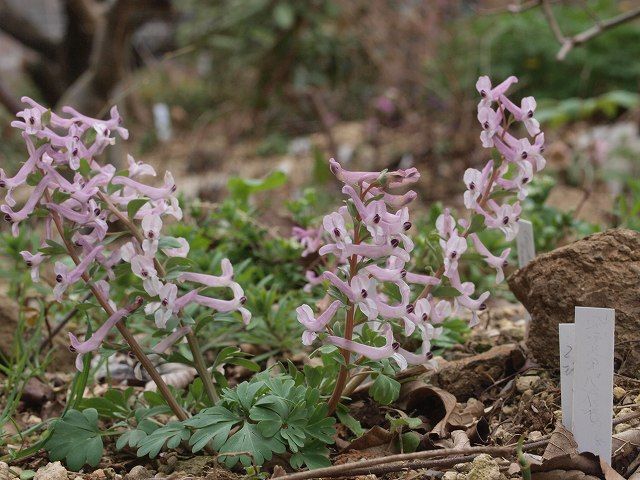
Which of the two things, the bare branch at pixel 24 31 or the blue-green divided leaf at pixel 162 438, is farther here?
the bare branch at pixel 24 31

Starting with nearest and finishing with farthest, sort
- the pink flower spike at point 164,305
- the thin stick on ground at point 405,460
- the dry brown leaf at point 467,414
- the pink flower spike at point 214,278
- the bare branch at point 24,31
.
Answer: the thin stick on ground at point 405,460
the pink flower spike at point 164,305
the pink flower spike at point 214,278
the dry brown leaf at point 467,414
the bare branch at point 24,31

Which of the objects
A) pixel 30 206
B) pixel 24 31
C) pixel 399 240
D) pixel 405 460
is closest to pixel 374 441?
pixel 405 460

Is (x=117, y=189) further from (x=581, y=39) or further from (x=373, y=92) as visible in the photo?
(x=373, y=92)

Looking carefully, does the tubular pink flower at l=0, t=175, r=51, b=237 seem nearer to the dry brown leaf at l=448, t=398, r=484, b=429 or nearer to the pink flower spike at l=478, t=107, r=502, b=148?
the pink flower spike at l=478, t=107, r=502, b=148

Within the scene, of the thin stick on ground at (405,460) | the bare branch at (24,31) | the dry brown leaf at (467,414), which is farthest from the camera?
the bare branch at (24,31)

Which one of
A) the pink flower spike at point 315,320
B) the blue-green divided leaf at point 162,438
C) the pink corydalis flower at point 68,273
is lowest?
the blue-green divided leaf at point 162,438

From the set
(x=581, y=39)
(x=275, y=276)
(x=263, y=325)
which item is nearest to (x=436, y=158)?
(x=581, y=39)

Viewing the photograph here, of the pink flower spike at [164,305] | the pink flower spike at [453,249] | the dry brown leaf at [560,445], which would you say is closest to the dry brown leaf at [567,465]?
the dry brown leaf at [560,445]

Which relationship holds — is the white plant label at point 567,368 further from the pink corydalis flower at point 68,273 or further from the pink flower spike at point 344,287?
the pink corydalis flower at point 68,273
